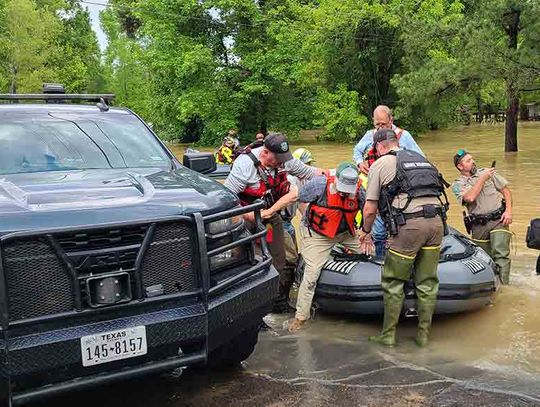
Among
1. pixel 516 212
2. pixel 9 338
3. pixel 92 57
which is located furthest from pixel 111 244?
pixel 92 57

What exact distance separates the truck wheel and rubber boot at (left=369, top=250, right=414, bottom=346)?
1286mm

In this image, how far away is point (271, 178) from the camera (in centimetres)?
573

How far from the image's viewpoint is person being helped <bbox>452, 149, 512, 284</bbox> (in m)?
7.00

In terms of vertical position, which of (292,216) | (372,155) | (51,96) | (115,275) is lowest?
(292,216)

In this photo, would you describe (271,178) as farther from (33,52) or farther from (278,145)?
(33,52)

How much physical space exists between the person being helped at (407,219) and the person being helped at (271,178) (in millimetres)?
871

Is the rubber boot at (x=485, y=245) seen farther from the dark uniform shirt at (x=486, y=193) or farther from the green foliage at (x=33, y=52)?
the green foliage at (x=33, y=52)

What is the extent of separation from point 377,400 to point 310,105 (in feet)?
120

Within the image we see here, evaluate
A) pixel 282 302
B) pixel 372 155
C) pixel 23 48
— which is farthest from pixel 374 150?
pixel 23 48

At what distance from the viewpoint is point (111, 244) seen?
3.32 metres

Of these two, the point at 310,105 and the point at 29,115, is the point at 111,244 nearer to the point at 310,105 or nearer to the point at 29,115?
the point at 29,115

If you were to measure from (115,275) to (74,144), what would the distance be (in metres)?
1.80

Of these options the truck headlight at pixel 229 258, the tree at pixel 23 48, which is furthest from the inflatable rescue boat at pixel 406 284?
the tree at pixel 23 48

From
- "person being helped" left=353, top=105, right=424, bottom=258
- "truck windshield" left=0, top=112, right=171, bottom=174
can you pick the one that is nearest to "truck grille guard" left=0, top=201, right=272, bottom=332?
"truck windshield" left=0, top=112, right=171, bottom=174
